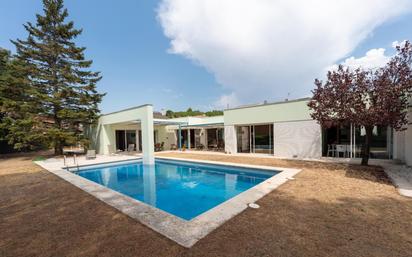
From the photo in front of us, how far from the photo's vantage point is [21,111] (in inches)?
574

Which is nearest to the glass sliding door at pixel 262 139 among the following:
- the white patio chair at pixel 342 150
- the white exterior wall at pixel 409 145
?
the white patio chair at pixel 342 150

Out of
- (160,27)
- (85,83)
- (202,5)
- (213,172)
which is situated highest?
(160,27)

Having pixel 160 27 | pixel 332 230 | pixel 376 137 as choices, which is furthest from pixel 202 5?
pixel 376 137

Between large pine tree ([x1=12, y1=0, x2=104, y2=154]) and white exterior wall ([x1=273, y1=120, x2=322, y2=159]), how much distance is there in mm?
16525

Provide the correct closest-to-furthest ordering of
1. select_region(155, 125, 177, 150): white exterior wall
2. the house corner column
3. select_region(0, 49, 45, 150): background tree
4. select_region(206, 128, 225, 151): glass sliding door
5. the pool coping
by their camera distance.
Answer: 1. the pool coping
2. the house corner column
3. select_region(0, 49, 45, 150): background tree
4. select_region(206, 128, 225, 151): glass sliding door
5. select_region(155, 125, 177, 150): white exterior wall

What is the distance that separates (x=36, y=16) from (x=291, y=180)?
22.0 metres

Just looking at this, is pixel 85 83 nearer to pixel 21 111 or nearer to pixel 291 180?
pixel 21 111

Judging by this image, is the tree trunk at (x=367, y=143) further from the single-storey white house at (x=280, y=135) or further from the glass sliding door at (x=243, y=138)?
the glass sliding door at (x=243, y=138)

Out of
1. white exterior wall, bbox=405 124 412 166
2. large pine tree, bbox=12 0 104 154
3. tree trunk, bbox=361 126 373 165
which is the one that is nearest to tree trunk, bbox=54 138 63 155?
large pine tree, bbox=12 0 104 154

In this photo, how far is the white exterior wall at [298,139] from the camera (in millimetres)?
11477

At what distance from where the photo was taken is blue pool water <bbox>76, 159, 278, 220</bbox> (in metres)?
6.08

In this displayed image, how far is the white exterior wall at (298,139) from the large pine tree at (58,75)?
16525mm

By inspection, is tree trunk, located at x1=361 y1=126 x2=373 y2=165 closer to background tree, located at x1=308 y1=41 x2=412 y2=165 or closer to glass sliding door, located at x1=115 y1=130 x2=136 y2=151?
background tree, located at x1=308 y1=41 x2=412 y2=165

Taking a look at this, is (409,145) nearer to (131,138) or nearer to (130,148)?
(130,148)
